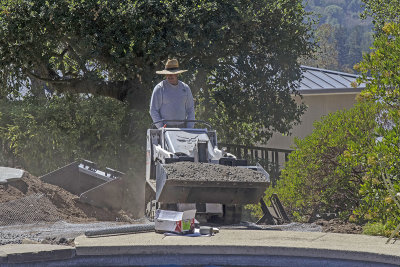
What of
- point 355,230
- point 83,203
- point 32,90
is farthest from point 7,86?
point 355,230

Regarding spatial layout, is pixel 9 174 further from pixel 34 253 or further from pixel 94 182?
pixel 34 253

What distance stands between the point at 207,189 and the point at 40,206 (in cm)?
304

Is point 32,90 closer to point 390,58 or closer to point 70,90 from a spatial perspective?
point 70,90

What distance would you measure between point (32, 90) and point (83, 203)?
6.03m

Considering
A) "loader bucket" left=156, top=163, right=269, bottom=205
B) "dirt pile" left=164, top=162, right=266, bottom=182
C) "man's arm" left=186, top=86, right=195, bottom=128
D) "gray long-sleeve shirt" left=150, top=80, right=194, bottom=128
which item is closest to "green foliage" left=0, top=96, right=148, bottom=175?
"man's arm" left=186, top=86, right=195, bottom=128

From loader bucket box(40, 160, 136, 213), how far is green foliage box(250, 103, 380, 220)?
291 centimetres

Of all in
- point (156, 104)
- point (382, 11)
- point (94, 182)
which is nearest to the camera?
point (156, 104)

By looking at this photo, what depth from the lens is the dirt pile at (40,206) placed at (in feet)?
32.6

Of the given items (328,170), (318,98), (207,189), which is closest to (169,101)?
(207,189)

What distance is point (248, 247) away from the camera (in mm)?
6613

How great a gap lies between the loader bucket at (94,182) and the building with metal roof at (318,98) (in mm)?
A: 9866

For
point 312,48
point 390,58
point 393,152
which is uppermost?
point 312,48

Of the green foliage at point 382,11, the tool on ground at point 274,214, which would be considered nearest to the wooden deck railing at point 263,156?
the tool on ground at point 274,214

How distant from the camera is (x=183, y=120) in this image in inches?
404
